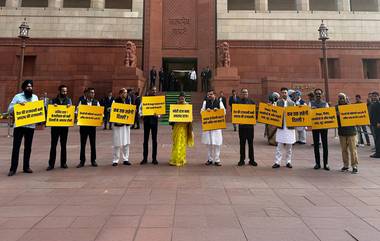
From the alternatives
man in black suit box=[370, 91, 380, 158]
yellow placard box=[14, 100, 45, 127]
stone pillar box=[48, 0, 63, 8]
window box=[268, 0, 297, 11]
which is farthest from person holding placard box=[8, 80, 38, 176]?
window box=[268, 0, 297, 11]

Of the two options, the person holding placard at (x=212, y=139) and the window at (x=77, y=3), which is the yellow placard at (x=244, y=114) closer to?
the person holding placard at (x=212, y=139)

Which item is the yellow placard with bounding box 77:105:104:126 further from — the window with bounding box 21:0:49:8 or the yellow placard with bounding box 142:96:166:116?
the window with bounding box 21:0:49:8

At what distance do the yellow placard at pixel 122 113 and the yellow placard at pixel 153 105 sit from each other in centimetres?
36

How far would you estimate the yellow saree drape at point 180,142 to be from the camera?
25.5 ft

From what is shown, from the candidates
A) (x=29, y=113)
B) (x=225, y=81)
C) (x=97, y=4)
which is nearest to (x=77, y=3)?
(x=97, y=4)

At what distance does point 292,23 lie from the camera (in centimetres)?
2680

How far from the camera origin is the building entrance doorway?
83.6ft

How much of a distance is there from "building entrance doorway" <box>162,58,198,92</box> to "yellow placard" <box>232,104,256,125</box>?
1754 cm

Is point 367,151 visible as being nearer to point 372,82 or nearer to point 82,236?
point 82,236

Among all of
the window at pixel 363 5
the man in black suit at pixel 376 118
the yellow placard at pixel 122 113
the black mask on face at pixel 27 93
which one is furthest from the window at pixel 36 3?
the window at pixel 363 5

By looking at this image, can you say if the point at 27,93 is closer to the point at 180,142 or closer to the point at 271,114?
the point at 180,142

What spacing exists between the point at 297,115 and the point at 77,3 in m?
28.3

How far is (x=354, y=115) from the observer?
736 centimetres

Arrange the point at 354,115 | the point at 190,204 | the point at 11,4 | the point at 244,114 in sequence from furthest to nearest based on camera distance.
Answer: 1. the point at 11,4
2. the point at 244,114
3. the point at 354,115
4. the point at 190,204
